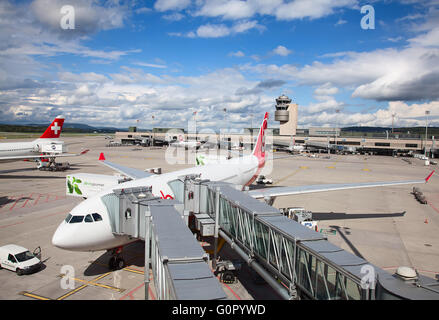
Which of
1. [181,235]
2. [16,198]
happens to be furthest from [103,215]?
[16,198]

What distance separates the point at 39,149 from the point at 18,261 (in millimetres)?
42450

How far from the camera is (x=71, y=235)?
15969mm

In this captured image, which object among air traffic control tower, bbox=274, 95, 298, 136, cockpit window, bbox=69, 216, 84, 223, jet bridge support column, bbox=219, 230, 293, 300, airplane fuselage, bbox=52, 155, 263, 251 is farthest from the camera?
air traffic control tower, bbox=274, 95, 298, 136

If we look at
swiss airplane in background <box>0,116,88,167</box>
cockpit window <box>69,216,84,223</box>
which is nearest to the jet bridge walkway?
cockpit window <box>69,216,84,223</box>

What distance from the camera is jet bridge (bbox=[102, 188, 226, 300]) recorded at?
828 centimetres

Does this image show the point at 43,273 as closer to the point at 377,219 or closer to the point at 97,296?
the point at 97,296

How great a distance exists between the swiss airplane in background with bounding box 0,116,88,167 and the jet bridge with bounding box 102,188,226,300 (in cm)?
3325

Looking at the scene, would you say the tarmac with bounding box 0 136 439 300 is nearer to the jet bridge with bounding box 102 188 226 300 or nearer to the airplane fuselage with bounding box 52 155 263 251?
the airplane fuselage with bounding box 52 155 263 251

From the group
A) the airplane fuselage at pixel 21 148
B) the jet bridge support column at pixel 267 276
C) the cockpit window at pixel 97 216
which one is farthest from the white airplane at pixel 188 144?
the jet bridge support column at pixel 267 276

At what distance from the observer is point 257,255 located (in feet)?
44.1

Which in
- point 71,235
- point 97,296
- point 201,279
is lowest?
point 97,296

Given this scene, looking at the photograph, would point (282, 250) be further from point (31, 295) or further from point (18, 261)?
point (18, 261)

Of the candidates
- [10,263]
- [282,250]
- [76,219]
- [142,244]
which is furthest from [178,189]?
[282,250]
